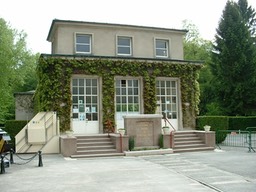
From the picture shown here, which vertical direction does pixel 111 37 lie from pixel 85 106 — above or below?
above

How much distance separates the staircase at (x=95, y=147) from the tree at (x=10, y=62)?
2228 centimetres

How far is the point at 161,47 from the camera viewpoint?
922 inches

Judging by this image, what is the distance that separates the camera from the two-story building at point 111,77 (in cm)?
1908

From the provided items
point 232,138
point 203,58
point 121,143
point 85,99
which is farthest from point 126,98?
point 203,58

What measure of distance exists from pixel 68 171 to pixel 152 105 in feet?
32.6

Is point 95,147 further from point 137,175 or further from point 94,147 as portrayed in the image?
point 137,175

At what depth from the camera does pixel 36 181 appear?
390 inches

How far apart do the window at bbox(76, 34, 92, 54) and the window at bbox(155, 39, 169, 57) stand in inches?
189

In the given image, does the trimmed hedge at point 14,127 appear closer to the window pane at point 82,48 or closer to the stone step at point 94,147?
the stone step at point 94,147

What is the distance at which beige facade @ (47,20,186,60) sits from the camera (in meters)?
20.9

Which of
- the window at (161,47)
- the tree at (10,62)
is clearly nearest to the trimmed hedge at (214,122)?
the window at (161,47)

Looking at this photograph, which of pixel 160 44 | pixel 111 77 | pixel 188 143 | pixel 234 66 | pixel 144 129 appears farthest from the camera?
pixel 234 66

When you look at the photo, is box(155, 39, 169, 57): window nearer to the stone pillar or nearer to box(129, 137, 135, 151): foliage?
the stone pillar

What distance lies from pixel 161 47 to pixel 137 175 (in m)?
14.2
